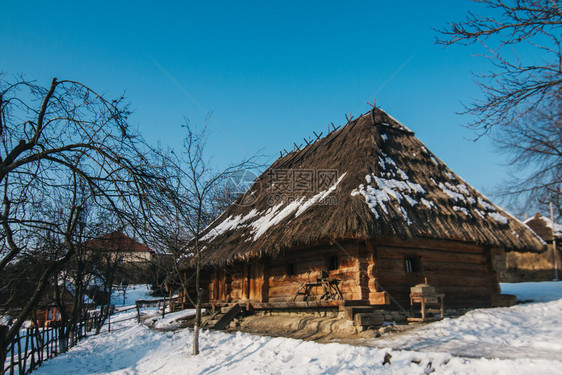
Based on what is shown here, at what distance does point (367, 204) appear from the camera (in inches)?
363

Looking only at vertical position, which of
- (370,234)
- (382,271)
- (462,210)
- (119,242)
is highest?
(462,210)

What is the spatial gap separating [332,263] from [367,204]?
103 inches

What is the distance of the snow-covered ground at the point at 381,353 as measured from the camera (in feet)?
19.2

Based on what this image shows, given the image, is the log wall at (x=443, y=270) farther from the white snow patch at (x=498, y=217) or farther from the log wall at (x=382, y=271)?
the white snow patch at (x=498, y=217)

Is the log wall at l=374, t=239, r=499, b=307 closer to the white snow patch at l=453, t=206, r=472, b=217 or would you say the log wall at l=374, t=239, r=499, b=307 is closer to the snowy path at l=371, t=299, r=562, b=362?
the white snow patch at l=453, t=206, r=472, b=217

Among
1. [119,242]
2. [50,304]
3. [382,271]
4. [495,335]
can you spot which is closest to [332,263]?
[382,271]

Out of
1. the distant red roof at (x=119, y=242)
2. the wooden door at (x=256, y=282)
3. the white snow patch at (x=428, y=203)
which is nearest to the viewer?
the distant red roof at (x=119, y=242)

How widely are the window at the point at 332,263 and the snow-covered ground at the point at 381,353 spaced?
2.82 m

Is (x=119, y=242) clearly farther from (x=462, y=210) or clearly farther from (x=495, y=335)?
(x=495, y=335)

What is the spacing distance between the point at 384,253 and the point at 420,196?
196cm

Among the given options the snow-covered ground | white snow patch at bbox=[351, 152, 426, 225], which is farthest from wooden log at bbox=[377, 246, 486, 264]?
the snow-covered ground

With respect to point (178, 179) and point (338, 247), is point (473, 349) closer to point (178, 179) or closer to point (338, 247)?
point (338, 247)

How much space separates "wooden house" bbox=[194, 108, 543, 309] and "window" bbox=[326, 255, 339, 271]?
0.03 meters

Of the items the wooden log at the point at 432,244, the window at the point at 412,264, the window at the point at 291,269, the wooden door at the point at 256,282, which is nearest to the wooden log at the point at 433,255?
the wooden log at the point at 432,244
